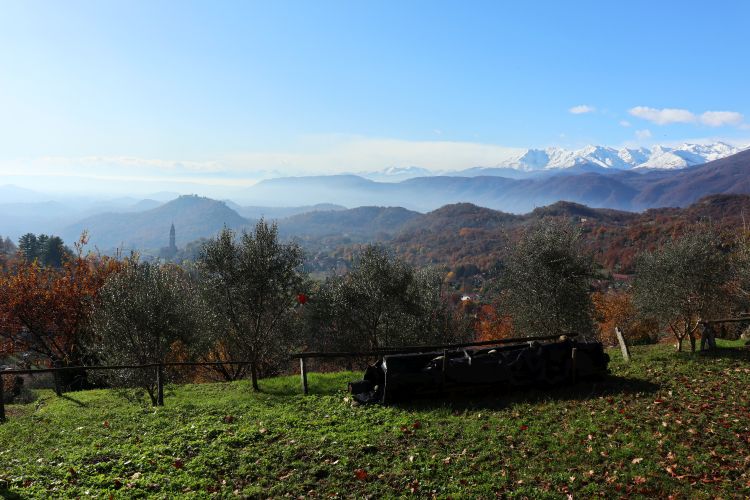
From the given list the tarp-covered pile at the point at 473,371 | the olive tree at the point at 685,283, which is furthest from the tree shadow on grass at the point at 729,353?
the tarp-covered pile at the point at 473,371

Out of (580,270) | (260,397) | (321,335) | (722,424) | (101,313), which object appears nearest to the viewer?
(722,424)

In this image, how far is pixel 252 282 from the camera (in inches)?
1071

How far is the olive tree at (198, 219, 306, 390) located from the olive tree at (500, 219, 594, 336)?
52.7ft

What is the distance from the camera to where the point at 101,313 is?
24672 mm

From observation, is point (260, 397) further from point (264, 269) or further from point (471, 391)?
point (471, 391)

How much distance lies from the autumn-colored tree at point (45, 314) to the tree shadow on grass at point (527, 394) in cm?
3111

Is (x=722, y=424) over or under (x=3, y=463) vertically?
over

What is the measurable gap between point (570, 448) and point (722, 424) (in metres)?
4.93

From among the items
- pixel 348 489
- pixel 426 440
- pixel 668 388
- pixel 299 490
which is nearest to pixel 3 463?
pixel 299 490

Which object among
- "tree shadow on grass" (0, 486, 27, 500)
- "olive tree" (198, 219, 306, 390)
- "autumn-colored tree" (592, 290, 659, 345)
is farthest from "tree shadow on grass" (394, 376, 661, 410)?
"autumn-colored tree" (592, 290, 659, 345)

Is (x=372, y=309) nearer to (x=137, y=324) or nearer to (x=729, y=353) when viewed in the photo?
(x=137, y=324)

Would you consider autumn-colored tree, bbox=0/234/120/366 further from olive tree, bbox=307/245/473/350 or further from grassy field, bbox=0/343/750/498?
grassy field, bbox=0/343/750/498

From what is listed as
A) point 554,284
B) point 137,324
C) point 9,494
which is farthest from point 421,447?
point 554,284

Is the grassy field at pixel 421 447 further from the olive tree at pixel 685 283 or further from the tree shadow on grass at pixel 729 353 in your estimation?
the olive tree at pixel 685 283
